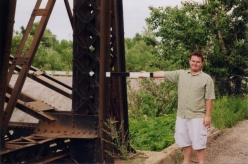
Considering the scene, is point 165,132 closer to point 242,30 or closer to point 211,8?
point 211,8

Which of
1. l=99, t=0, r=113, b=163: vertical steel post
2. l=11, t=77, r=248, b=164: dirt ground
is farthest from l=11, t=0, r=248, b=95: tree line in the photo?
l=99, t=0, r=113, b=163: vertical steel post

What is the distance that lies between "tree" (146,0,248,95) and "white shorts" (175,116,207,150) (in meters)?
8.41

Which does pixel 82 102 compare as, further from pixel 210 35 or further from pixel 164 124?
pixel 210 35

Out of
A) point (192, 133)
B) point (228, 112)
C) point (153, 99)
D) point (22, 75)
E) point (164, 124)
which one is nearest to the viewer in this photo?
point (192, 133)

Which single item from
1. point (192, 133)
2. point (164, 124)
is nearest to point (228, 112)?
point (164, 124)

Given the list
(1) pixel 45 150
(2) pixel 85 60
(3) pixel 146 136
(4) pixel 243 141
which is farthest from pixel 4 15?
(4) pixel 243 141

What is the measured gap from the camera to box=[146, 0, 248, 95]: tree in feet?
46.1

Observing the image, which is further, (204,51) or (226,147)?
(204,51)

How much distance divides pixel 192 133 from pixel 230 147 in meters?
3.85

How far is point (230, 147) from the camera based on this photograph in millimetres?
9023

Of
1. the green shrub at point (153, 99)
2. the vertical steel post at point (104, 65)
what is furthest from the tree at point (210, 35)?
the vertical steel post at point (104, 65)

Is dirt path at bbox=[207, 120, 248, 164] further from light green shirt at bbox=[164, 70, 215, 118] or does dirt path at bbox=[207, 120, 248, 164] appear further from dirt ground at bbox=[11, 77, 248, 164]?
light green shirt at bbox=[164, 70, 215, 118]

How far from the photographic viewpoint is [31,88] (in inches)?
581

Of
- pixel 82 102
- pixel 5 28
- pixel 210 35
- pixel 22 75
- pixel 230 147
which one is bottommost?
pixel 230 147
